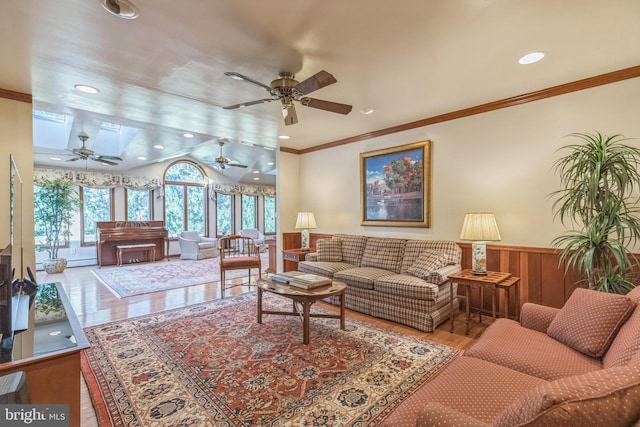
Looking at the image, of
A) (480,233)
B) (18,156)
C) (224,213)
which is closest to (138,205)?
(224,213)

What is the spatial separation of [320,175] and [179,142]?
11.4 ft

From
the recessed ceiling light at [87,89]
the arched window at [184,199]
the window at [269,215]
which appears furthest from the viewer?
the window at [269,215]

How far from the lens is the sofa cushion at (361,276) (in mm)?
3586

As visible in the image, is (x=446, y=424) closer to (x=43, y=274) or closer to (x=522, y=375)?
(x=522, y=375)

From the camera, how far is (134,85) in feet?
9.68

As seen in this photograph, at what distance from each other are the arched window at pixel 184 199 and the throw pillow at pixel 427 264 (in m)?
7.56

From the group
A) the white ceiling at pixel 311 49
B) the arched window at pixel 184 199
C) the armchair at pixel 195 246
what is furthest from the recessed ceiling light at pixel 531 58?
the arched window at pixel 184 199

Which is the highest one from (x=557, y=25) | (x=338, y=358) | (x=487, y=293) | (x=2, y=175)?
(x=557, y=25)

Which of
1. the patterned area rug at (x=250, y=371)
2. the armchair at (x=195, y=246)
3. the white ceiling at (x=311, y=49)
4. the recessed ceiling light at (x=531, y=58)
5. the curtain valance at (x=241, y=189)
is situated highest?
the white ceiling at (x=311, y=49)

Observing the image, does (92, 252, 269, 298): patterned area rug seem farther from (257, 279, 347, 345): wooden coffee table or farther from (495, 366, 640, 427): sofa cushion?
(495, 366, 640, 427): sofa cushion

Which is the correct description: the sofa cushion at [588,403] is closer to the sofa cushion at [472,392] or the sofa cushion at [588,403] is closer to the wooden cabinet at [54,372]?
the sofa cushion at [472,392]

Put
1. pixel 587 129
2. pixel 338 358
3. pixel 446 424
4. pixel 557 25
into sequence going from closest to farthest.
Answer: pixel 446 424 → pixel 557 25 → pixel 338 358 → pixel 587 129

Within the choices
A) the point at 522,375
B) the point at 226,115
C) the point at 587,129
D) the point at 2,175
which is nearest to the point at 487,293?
the point at 587,129

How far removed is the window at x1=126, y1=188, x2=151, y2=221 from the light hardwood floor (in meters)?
2.67
